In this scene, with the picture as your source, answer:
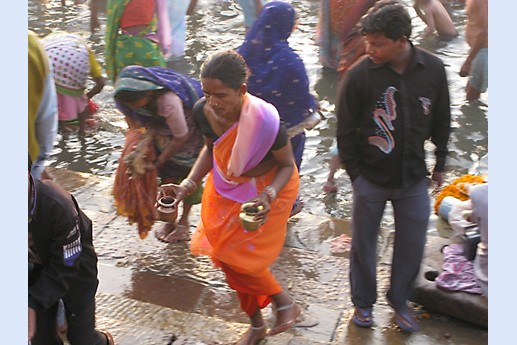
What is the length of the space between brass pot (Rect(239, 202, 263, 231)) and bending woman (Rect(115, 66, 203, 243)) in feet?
4.02

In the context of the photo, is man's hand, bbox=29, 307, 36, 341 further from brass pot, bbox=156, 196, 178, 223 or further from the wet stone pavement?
the wet stone pavement

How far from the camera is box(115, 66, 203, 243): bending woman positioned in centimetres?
458

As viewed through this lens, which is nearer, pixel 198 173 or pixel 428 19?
pixel 198 173

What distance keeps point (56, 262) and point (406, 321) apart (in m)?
1.92

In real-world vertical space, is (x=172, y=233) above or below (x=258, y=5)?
below

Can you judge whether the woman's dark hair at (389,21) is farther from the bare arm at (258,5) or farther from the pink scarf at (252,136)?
the bare arm at (258,5)

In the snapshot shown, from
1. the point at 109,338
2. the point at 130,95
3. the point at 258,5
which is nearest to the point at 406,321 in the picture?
the point at 109,338

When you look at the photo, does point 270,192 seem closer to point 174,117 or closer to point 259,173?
point 259,173

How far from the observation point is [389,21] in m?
3.56

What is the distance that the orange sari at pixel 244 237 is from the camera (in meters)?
3.75

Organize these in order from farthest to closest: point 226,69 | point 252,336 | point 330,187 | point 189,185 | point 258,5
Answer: point 258,5, point 330,187, point 252,336, point 189,185, point 226,69

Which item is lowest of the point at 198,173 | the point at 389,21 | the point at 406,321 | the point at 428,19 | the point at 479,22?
the point at 406,321

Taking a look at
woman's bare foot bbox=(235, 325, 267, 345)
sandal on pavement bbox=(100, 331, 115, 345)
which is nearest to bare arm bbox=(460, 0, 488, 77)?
woman's bare foot bbox=(235, 325, 267, 345)

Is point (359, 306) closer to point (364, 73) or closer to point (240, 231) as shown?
point (240, 231)
